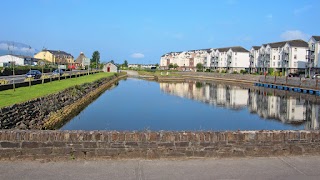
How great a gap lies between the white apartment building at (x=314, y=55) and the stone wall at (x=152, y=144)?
88118 mm

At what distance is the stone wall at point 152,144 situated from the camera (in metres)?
7.08

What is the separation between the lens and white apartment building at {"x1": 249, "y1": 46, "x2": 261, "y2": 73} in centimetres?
11994

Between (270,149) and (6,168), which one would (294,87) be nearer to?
(270,149)

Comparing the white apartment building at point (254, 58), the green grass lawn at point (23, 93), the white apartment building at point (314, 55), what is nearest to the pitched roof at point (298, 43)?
the white apartment building at point (314, 55)

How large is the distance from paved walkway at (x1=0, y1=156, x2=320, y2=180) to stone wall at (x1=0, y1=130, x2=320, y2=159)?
0.65 ft

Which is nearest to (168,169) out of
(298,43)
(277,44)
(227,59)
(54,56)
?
(298,43)

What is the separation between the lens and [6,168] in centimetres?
655

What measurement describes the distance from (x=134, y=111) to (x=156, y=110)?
2088 millimetres

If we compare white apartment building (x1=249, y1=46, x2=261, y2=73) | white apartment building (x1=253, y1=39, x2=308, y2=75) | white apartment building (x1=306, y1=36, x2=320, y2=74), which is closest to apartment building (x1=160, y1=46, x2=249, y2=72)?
white apartment building (x1=249, y1=46, x2=261, y2=73)

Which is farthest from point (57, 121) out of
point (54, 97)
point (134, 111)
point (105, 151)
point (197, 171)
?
point (197, 171)

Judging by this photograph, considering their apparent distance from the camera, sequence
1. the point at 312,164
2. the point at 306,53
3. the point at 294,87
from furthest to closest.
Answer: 1. the point at 306,53
2. the point at 294,87
3. the point at 312,164

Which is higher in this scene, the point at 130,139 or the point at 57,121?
the point at 130,139

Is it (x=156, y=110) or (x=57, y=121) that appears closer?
(x=57, y=121)

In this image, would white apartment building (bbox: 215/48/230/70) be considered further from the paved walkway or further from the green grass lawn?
the paved walkway
